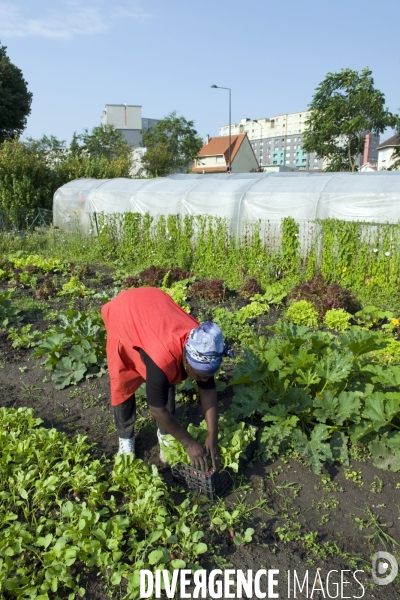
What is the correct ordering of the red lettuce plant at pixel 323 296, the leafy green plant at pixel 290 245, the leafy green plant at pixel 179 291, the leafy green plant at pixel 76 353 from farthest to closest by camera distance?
1. the leafy green plant at pixel 290 245
2. the leafy green plant at pixel 179 291
3. the red lettuce plant at pixel 323 296
4. the leafy green plant at pixel 76 353

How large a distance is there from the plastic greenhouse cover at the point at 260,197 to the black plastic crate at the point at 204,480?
634 centimetres

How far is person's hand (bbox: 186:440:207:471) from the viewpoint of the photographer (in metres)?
2.60

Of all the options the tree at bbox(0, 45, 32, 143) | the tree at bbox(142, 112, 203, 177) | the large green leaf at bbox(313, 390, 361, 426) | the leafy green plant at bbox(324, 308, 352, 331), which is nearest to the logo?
the large green leaf at bbox(313, 390, 361, 426)

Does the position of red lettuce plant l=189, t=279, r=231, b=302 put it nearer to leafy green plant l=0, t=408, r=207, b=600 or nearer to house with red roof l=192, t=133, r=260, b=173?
leafy green plant l=0, t=408, r=207, b=600

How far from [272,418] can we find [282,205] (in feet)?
22.0

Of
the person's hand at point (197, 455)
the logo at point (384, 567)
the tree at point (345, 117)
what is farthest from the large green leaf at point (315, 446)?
the tree at point (345, 117)

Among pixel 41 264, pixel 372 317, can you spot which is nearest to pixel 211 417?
pixel 372 317

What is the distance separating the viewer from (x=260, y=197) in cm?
952

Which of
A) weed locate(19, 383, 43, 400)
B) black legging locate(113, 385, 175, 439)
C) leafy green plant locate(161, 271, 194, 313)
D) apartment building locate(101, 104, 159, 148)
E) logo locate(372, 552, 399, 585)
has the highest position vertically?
apartment building locate(101, 104, 159, 148)

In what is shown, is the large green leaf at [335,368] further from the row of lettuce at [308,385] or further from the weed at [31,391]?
the weed at [31,391]

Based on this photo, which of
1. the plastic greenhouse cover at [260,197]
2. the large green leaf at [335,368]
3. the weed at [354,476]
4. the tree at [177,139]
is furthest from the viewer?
the tree at [177,139]

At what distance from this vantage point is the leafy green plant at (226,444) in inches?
112

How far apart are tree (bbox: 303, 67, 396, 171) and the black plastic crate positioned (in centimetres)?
2800

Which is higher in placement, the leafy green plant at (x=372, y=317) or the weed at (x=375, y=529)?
the leafy green plant at (x=372, y=317)
